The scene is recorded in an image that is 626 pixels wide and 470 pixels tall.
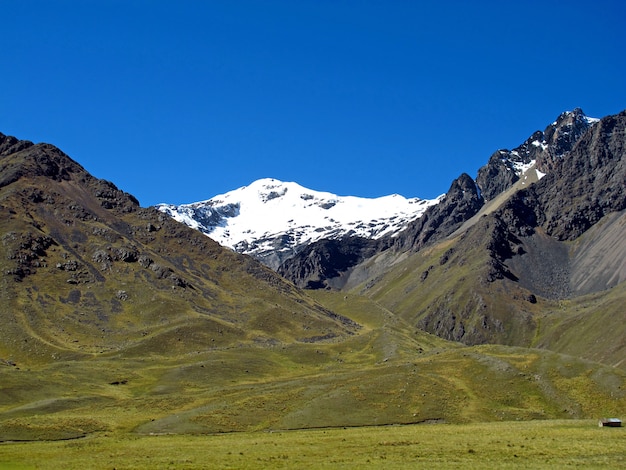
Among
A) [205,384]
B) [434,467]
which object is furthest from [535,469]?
[205,384]

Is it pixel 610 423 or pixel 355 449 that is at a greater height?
pixel 610 423

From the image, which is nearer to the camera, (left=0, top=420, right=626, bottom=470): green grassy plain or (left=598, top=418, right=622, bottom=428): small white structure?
(left=0, top=420, right=626, bottom=470): green grassy plain

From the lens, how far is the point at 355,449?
232 ft

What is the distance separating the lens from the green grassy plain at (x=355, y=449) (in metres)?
60.2

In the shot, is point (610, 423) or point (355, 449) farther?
point (610, 423)

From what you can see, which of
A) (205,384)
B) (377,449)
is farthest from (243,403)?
(205,384)

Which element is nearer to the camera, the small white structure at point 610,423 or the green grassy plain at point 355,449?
the green grassy plain at point 355,449

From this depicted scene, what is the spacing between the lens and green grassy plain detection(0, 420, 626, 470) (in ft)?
198

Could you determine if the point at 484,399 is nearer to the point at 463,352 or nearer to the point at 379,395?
the point at 379,395

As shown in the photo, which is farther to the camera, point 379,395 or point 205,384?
point 205,384

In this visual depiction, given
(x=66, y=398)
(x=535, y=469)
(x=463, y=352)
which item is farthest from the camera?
(x=463, y=352)

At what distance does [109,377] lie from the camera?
601 feet

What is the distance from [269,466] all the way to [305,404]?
5448 centimetres

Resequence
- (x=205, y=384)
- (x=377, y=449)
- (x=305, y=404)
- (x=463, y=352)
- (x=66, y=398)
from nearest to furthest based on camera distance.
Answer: (x=377, y=449), (x=305, y=404), (x=66, y=398), (x=463, y=352), (x=205, y=384)
